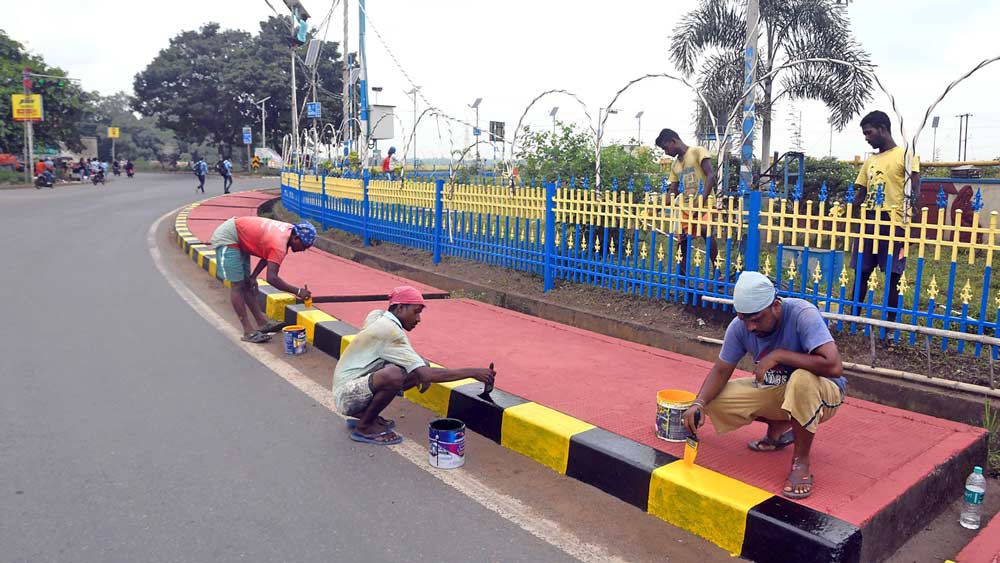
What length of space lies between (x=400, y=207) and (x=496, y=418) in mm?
7183

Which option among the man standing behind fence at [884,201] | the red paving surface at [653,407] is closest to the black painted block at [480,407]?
the red paving surface at [653,407]

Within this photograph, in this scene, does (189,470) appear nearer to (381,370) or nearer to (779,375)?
(381,370)

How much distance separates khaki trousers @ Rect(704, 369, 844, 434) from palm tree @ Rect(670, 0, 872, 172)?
1413 centimetres

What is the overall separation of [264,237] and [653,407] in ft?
12.2

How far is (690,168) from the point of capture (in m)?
7.63

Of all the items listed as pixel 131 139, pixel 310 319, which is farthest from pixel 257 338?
pixel 131 139

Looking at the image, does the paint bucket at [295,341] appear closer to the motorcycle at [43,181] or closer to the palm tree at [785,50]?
the palm tree at [785,50]

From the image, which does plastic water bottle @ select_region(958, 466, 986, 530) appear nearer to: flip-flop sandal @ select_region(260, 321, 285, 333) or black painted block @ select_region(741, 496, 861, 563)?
black painted block @ select_region(741, 496, 861, 563)

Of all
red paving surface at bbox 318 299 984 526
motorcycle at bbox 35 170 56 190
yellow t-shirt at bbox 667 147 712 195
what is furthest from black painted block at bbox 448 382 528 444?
motorcycle at bbox 35 170 56 190

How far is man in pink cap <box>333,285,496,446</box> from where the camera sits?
169 inches

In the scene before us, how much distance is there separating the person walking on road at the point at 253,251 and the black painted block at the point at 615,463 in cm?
338

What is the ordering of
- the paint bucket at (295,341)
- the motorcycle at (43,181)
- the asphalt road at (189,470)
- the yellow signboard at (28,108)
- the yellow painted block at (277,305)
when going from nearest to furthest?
1. the asphalt road at (189,470)
2. the paint bucket at (295,341)
3. the yellow painted block at (277,305)
4. the motorcycle at (43,181)
5. the yellow signboard at (28,108)

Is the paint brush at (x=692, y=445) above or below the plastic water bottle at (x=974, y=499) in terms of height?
above

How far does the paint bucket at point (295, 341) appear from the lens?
6.32 meters
